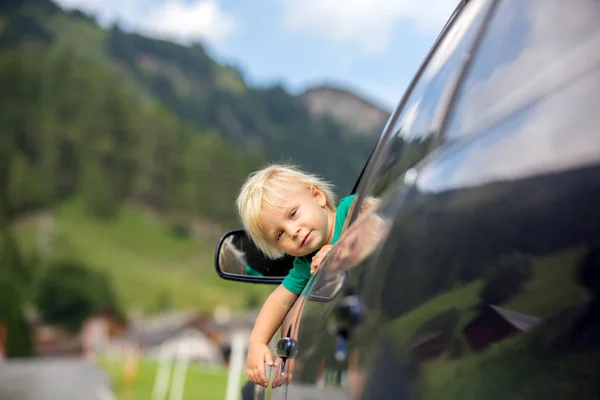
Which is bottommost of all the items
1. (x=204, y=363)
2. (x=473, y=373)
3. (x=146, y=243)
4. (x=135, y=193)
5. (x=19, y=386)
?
(x=473, y=373)

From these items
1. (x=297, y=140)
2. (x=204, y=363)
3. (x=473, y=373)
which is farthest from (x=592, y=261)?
(x=297, y=140)

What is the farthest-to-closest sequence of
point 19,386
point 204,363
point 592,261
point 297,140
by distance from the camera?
point 297,140 < point 204,363 < point 19,386 < point 592,261

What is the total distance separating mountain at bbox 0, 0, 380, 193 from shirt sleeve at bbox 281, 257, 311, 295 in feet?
123

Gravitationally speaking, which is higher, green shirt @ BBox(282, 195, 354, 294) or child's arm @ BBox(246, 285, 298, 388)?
green shirt @ BBox(282, 195, 354, 294)

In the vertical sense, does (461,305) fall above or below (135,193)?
below

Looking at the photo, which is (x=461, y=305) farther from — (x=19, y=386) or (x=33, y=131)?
(x=33, y=131)

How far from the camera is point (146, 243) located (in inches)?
1380

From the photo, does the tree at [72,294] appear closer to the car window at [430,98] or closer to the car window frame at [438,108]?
the car window frame at [438,108]

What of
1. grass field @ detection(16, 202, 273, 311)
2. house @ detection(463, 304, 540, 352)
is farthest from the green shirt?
grass field @ detection(16, 202, 273, 311)

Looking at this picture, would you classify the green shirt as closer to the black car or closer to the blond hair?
the blond hair

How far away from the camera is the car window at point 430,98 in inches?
41.1

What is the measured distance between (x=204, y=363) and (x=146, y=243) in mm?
11156

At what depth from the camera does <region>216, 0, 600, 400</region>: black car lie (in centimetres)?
80

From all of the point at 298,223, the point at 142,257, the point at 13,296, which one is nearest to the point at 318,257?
the point at 298,223
